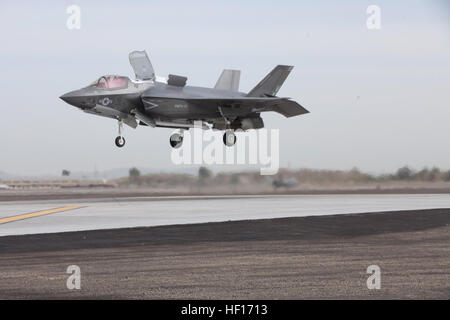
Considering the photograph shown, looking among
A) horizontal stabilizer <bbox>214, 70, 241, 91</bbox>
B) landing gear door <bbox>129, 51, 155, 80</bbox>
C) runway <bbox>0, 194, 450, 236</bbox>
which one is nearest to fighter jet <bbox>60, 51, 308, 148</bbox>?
landing gear door <bbox>129, 51, 155, 80</bbox>

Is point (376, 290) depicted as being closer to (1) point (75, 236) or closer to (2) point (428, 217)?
(1) point (75, 236)

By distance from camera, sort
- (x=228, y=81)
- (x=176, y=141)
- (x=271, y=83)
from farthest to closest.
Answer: (x=228, y=81) < (x=271, y=83) < (x=176, y=141)

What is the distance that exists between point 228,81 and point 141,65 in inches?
318

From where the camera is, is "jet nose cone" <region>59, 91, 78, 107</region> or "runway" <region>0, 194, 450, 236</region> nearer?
"runway" <region>0, 194, 450, 236</region>

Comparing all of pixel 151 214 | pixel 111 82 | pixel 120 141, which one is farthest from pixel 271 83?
pixel 151 214

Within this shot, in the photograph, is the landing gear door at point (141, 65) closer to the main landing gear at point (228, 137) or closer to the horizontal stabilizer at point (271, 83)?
the main landing gear at point (228, 137)

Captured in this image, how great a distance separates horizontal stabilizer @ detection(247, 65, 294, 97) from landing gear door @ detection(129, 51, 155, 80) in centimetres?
659

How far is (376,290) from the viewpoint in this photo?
13.6m

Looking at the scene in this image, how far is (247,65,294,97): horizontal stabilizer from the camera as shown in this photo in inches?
1596

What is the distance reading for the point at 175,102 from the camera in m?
37.5

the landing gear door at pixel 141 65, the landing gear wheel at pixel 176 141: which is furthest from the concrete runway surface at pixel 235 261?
the landing gear door at pixel 141 65
